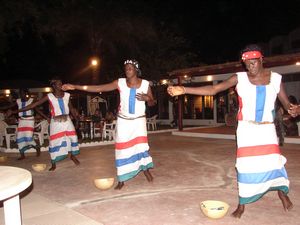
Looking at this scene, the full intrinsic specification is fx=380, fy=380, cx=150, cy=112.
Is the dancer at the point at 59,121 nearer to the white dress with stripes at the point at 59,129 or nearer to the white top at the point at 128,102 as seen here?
the white dress with stripes at the point at 59,129

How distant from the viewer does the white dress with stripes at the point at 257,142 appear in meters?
4.36

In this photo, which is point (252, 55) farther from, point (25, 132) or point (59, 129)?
point (25, 132)

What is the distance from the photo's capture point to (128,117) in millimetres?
6082

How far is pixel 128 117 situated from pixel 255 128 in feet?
7.52

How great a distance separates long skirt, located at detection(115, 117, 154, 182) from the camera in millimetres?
6082

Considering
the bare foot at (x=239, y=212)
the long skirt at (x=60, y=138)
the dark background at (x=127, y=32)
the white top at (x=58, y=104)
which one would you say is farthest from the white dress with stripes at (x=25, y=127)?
the bare foot at (x=239, y=212)

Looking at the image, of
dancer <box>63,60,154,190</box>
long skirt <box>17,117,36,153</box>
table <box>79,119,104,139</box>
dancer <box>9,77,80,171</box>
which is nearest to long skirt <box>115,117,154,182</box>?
dancer <box>63,60,154,190</box>

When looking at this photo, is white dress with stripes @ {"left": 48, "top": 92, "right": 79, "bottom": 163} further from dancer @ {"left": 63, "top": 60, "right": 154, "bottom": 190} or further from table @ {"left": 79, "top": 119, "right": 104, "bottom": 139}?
table @ {"left": 79, "top": 119, "right": 104, "bottom": 139}

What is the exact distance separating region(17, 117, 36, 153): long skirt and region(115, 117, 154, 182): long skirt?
4.42 m

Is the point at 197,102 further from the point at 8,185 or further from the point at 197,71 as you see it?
the point at 8,185

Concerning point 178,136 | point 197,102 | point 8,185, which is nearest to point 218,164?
point 8,185

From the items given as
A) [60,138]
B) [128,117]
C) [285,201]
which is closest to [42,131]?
[60,138]

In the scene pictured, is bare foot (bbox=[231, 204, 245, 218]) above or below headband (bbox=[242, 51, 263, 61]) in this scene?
below

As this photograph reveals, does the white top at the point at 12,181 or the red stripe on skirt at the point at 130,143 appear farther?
the red stripe on skirt at the point at 130,143
